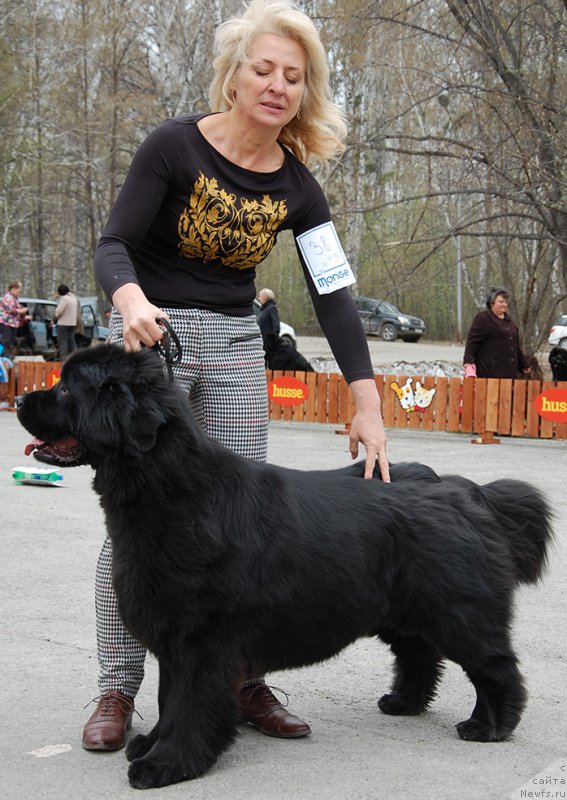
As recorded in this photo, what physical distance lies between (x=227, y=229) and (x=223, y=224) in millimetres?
24

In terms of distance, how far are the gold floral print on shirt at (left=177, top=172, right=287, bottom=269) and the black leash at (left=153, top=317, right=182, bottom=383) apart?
15.5 inches

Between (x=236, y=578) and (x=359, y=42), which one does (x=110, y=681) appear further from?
(x=359, y=42)

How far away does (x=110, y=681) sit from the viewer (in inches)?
136

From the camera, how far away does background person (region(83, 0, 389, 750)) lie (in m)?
3.33

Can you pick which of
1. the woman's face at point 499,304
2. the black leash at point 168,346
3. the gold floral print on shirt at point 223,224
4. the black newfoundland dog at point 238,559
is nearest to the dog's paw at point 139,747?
the black newfoundland dog at point 238,559

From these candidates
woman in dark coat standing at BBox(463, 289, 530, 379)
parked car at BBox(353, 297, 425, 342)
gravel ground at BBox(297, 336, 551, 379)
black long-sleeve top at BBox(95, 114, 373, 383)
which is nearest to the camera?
black long-sleeve top at BBox(95, 114, 373, 383)

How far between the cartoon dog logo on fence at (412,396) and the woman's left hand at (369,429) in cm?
1052

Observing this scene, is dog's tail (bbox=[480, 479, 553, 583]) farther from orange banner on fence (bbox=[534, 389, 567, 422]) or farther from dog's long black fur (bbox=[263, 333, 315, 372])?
dog's long black fur (bbox=[263, 333, 315, 372])

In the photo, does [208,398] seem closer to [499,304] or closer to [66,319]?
[499,304]

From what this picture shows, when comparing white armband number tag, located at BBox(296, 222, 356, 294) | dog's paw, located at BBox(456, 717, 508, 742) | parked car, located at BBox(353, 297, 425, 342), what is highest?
parked car, located at BBox(353, 297, 425, 342)

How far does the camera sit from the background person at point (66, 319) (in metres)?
22.3

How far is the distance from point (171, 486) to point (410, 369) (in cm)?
2074

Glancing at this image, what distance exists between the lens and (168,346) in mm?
3137

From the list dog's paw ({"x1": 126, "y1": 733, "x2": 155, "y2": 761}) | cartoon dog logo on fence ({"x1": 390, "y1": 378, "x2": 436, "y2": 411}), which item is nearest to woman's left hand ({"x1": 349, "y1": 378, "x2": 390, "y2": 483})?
dog's paw ({"x1": 126, "y1": 733, "x2": 155, "y2": 761})
